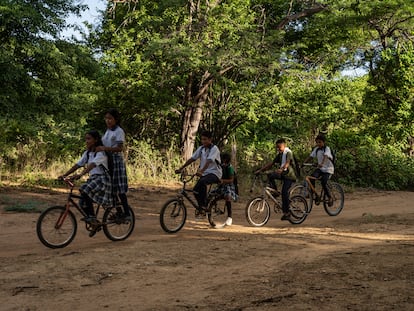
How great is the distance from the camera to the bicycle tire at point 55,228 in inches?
303

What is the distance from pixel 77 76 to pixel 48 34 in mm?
1894

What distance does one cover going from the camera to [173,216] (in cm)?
968

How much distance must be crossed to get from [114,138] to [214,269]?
9.93ft

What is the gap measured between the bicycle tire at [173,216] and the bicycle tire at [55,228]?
193cm

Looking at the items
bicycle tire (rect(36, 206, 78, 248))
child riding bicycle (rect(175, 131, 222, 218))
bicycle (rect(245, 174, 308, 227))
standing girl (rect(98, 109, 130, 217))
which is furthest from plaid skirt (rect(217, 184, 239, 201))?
bicycle tire (rect(36, 206, 78, 248))

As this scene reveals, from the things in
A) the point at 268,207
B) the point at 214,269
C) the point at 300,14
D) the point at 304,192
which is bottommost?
the point at 214,269

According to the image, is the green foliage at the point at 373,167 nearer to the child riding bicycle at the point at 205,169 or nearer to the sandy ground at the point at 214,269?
the sandy ground at the point at 214,269

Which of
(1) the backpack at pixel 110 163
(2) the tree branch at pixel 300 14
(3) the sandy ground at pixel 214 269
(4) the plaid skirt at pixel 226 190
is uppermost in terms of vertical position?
(2) the tree branch at pixel 300 14

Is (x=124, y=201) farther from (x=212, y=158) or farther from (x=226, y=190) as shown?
(x=226, y=190)

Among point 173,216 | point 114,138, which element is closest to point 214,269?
point 114,138

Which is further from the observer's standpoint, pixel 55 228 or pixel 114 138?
pixel 114 138

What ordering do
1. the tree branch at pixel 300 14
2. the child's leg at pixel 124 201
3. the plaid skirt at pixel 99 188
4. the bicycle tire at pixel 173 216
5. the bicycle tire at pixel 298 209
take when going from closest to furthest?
the plaid skirt at pixel 99 188
the child's leg at pixel 124 201
the bicycle tire at pixel 173 216
the bicycle tire at pixel 298 209
the tree branch at pixel 300 14

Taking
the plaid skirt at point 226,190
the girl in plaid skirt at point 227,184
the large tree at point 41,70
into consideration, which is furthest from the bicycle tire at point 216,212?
the large tree at point 41,70

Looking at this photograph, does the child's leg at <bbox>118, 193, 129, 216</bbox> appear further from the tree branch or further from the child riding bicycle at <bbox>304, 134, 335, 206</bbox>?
the tree branch
